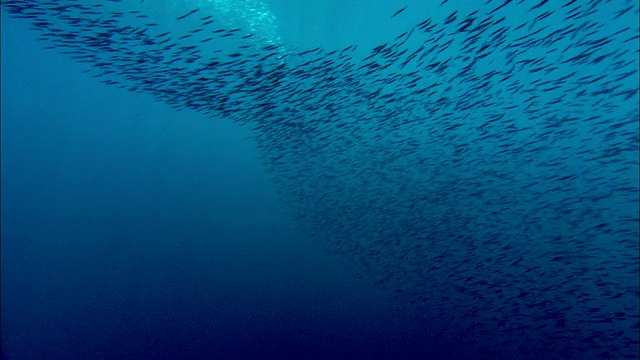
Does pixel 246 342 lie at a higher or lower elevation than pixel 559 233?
lower

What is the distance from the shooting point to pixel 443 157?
930cm

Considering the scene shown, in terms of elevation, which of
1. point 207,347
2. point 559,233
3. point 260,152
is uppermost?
point 260,152

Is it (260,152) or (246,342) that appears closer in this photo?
(260,152)

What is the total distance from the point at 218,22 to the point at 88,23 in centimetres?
262

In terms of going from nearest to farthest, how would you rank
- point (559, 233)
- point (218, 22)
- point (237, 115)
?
point (218, 22), point (559, 233), point (237, 115)

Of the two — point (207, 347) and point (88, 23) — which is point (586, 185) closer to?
point (88, 23)

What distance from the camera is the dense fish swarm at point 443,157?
7020 mm

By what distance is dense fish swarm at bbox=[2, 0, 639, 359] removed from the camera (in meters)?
7.02

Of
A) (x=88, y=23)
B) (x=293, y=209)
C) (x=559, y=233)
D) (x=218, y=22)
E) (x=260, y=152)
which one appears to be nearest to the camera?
(x=88, y=23)

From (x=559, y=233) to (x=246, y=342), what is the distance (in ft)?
35.3

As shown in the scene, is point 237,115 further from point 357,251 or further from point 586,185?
point 586,185

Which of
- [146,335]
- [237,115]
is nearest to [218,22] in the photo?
[237,115]

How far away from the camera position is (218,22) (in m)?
7.91

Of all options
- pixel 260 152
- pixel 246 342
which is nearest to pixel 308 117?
pixel 260 152
